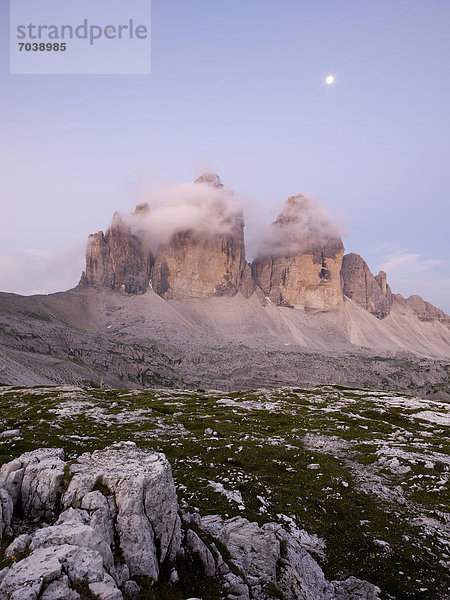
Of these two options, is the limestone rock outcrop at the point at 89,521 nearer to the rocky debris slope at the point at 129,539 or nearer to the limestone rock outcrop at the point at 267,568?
the rocky debris slope at the point at 129,539

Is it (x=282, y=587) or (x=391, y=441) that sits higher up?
(x=282, y=587)

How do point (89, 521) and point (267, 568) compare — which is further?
point (267, 568)

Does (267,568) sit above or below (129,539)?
below

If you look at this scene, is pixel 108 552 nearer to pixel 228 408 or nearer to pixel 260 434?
pixel 260 434

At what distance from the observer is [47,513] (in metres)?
13.6

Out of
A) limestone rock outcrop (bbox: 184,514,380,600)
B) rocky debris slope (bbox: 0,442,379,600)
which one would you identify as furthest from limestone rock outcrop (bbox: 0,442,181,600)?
limestone rock outcrop (bbox: 184,514,380,600)

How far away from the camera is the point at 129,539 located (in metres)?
11.7

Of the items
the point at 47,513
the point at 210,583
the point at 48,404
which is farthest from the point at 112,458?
the point at 48,404

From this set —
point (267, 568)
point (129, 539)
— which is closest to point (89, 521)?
point (129, 539)

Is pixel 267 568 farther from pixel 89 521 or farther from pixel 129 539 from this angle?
pixel 89 521

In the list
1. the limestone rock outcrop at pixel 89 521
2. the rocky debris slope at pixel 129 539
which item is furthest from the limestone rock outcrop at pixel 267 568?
the limestone rock outcrop at pixel 89 521

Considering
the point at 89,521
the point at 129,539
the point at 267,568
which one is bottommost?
the point at 267,568

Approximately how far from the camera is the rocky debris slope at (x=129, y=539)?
384 inches

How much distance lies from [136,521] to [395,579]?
38.7 feet
